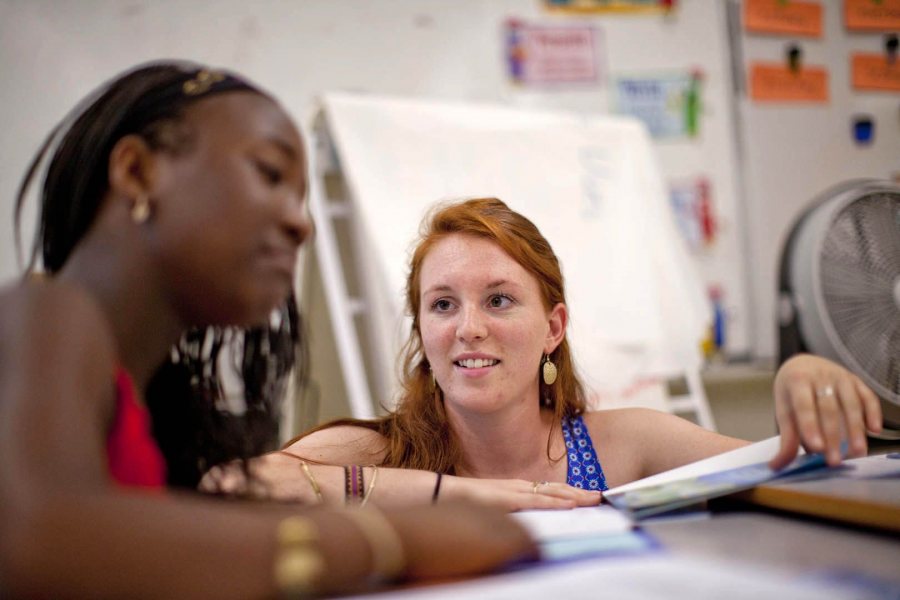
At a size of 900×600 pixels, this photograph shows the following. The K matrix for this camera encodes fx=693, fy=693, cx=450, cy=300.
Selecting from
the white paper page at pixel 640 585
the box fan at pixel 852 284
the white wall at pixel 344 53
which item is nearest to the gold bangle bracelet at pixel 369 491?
the white paper page at pixel 640 585

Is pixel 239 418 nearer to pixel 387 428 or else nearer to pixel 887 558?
pixel 387 428

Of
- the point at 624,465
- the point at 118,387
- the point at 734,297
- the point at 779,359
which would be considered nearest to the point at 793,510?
the point at 624,465

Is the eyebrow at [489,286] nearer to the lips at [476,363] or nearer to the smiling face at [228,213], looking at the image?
the lips at [476,363]

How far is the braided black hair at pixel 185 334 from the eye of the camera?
21.8 inches

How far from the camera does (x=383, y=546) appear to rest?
1.40ft

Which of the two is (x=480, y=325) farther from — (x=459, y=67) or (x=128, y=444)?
(x=459, y=67)

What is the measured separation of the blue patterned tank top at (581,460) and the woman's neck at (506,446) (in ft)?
0.06

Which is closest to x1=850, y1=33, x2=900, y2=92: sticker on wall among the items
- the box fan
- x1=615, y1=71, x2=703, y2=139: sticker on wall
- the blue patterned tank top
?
x1=615, y1=71, x2=703, y2=139: sticker on wall

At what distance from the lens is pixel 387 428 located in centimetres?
122

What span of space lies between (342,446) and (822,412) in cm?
69

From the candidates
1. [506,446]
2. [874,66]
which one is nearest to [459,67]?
[506,446]

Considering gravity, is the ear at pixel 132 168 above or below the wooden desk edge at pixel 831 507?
above

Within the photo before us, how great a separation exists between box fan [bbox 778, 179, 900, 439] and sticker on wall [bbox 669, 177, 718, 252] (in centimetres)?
84

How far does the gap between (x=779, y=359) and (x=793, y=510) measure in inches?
38.4
